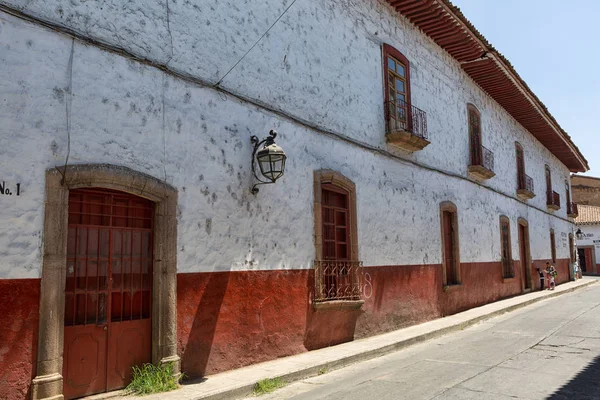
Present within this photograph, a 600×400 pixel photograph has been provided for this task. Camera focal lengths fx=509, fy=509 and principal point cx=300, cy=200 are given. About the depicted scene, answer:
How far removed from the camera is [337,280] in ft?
29.6

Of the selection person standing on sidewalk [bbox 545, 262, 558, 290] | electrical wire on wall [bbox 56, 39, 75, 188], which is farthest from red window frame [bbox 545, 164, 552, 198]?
electrical wire on wall [bbox 56, 39, 75, 188]

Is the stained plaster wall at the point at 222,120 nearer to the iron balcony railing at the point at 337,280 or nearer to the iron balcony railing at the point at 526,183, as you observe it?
the iron balcony railing at the point at 337,280

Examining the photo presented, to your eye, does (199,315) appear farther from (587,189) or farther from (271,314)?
(587,189)

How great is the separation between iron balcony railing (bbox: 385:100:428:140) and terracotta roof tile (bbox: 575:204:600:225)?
30.4 meters

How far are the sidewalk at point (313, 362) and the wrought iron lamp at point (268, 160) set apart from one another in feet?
8.23

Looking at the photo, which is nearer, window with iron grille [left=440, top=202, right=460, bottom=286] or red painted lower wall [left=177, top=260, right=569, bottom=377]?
red painted lower wall [left=177, top=260, right=569, bottom=377]

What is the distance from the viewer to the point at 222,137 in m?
7.04

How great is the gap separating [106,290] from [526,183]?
61.7ft

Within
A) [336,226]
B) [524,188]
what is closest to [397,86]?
Answer: [336,226]

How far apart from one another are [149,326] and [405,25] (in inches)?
368

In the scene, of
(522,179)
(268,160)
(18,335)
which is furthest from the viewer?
(522,179)

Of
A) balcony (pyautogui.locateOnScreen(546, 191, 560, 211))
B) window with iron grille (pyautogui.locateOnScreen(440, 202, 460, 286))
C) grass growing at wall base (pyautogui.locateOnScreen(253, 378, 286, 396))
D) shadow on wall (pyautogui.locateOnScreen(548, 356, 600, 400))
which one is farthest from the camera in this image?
balcony (pyautogui.locateOnScreen(546, 191, 560, 211))

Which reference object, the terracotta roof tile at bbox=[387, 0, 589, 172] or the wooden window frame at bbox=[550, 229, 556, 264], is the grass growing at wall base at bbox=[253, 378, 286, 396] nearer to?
the terracotta roof tile at bbox=[387, 0, 589, 172]

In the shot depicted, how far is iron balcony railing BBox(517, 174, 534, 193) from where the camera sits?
1998 cm
